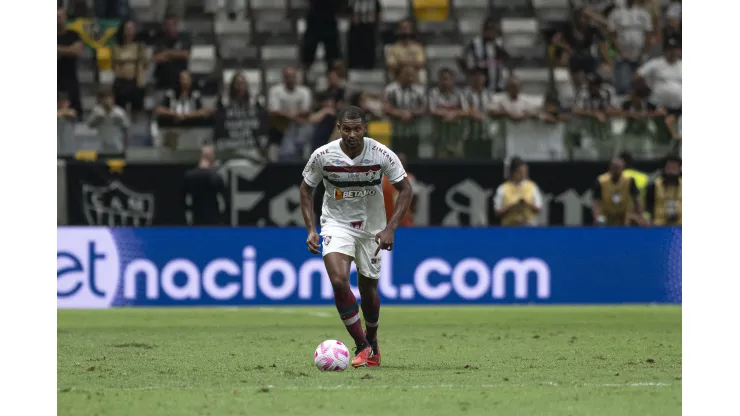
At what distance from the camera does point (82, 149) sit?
2102 cm

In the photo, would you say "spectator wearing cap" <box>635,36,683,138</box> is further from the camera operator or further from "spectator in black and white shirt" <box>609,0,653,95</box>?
the camera operator

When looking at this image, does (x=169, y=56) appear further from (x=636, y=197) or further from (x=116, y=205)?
(x=636, y=197)

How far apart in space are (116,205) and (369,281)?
32.6 feet

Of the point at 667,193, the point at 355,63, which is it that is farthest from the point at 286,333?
the point at 355,63

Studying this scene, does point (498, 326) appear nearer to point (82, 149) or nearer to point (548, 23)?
point (82, 149)

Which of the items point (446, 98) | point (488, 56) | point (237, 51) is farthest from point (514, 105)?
point (237, 51)

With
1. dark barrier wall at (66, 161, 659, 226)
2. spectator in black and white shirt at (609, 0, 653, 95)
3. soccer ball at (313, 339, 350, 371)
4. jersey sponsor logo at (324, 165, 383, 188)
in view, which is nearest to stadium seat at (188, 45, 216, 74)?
dark barrier wall at (66, 161, 659, 226)

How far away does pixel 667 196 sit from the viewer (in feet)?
67.5

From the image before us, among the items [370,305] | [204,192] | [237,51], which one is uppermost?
[237,51]

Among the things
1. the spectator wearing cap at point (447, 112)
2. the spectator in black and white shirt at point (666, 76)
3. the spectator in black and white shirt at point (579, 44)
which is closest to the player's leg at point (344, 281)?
the spectator wearing cap at point (447, 112)

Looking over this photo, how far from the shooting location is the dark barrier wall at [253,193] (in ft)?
67.2

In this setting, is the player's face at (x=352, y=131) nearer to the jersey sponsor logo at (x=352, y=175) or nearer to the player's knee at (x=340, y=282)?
the jersey sponsor logo at (x=352, y=175)

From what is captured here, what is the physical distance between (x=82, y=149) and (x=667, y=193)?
29.4 feet

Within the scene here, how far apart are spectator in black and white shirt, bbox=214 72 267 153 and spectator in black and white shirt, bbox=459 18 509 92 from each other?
414 cm
